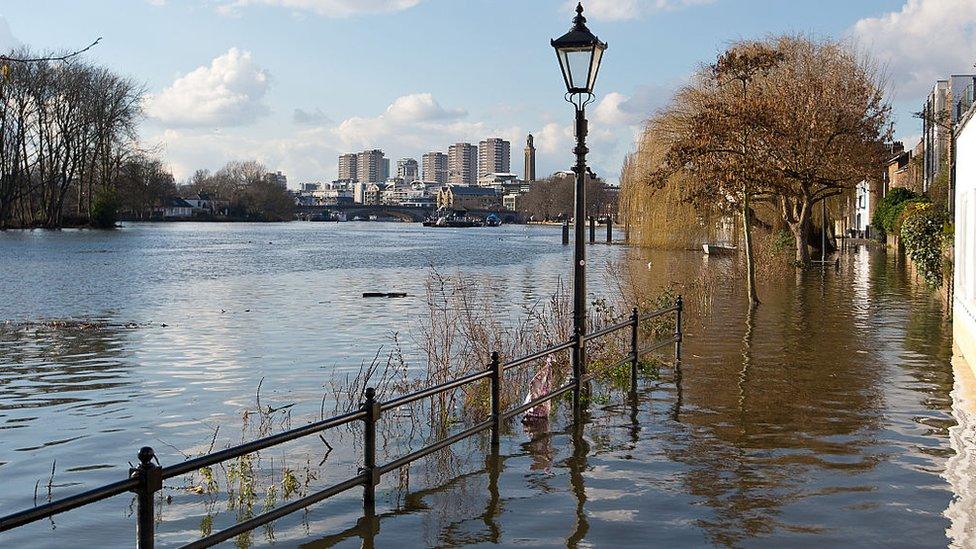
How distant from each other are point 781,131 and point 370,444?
86.9 feet

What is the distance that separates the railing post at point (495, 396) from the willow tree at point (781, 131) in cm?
1674

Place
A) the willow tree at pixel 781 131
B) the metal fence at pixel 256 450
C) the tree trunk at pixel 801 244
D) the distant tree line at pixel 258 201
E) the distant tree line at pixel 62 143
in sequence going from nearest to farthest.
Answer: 1. the metal fence at pixel 256 450
2. the willow tree at pixel 781 131
3. the tree trunk at pixel 801 244
4. the distant tree line at pixel 62 143
5. the distant tree line at pixel 258 201

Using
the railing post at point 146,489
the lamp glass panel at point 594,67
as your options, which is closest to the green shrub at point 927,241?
the lamp glass panel at point 594,67

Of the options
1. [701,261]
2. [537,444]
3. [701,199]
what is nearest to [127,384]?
[537,444]

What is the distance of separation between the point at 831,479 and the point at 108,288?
30.2 meters

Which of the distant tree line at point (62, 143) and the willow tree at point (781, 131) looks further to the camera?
the distant tree line at point (62, 143)

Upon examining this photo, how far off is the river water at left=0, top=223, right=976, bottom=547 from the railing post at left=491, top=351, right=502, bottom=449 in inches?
11.0

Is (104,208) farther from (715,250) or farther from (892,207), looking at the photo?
(892,207)

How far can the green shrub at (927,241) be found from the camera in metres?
24.1

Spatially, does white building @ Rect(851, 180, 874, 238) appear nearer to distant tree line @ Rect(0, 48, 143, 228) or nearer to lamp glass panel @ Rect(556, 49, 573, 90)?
distant tree line @ Rect(0, 48, 143, 228)

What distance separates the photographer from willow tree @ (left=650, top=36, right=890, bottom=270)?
2722 cm

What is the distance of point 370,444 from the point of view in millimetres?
7078

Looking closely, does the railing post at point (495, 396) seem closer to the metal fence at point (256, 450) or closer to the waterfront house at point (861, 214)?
the metal fence at point (256, 450)

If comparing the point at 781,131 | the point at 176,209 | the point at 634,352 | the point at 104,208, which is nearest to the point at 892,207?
the point at 781,131
